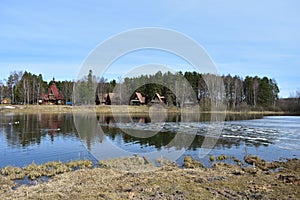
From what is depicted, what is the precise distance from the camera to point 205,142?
24938 millimetres

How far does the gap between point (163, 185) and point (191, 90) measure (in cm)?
6407

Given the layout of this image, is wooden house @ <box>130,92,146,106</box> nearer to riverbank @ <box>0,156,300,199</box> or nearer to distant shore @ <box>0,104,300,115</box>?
distant shore @ <box>0,104,300,115</box>

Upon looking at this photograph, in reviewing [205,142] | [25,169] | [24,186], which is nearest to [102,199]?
[24,186]

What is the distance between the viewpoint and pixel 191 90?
73312mm

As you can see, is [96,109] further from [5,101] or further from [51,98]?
[5,101]

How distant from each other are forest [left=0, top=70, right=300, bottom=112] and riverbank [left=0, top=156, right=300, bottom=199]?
5680 centimetres

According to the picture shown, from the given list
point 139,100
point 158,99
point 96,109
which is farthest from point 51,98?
point 158,99

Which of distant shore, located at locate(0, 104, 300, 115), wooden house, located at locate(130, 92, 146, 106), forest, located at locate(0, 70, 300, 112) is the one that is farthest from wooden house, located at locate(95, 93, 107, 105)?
wooden house, located at locate(130, 92, 146, 106)

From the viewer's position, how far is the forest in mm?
77875

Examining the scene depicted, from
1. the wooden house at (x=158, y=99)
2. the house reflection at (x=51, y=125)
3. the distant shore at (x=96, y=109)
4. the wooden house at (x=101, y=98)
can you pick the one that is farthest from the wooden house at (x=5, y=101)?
the house reflection at (x=51, y=125)

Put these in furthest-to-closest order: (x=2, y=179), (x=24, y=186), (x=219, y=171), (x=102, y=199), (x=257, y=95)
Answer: (x=257, y=95)
(x=219, y=171)
(x=2, y=179)
(x=24, y=186)
(x=102, y=199)

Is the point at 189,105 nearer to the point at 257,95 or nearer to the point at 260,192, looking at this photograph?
the point at 257,95

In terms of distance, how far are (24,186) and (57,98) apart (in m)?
88.3

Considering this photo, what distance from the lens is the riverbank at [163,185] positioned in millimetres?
9227
